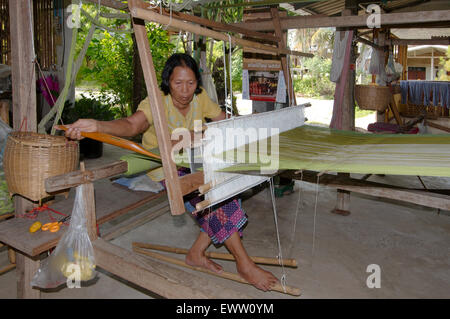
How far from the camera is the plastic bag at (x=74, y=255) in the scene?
1.82 metres

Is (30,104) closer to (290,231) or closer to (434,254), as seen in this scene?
(290,231)

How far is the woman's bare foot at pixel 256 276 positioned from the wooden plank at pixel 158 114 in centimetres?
82

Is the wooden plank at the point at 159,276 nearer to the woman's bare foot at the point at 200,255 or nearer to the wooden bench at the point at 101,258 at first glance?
the wooden bench at the point at 101,258

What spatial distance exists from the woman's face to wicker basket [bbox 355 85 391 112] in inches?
134

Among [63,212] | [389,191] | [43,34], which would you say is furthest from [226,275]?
[43,34]

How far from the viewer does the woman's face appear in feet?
7.23

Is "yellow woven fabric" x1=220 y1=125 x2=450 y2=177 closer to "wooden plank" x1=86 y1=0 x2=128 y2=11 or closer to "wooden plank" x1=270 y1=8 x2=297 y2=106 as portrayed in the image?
"wooden plank" x1=270 y1=8 x2=297 y2=106

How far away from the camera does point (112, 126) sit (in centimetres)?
197

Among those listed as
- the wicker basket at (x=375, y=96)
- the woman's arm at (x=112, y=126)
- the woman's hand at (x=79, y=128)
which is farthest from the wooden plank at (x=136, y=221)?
the wicker basket at (x=375, y=96)

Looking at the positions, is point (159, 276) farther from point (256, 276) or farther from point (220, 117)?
point (220, 117)

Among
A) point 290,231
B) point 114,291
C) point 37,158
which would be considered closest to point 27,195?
point 37,158

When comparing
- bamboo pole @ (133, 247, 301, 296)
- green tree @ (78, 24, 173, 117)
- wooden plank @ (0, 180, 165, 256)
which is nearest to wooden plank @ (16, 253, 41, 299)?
wooden plank @ (0, 180, 165, 256)

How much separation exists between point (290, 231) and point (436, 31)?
6.71 m

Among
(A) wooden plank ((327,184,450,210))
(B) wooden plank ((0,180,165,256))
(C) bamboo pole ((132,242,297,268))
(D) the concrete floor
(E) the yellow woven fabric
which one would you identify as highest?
(E) the yellow woven fabric
